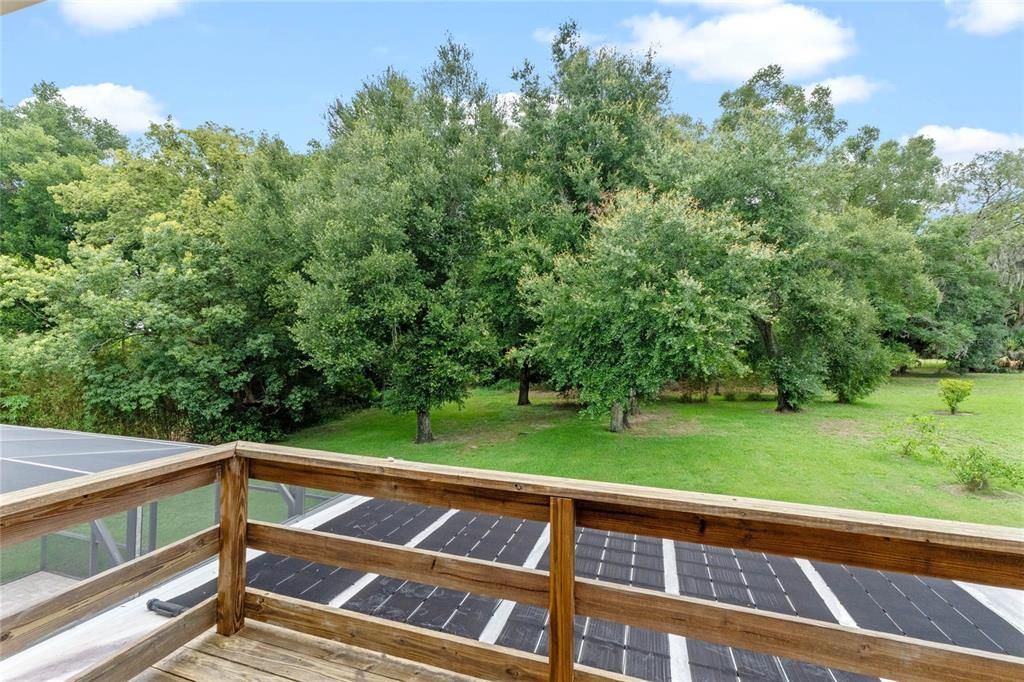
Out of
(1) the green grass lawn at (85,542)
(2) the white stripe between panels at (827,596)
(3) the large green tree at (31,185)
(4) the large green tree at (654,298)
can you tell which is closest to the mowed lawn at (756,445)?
(4) the large green tree at (654,298)

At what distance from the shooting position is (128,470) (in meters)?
1.06

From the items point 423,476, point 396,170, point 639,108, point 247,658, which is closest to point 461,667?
point 423,476

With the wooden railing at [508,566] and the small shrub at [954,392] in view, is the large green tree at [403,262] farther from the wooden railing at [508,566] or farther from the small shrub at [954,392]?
the small shrub at [954,392]

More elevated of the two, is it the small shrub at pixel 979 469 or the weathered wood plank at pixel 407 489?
the weathered wood plank at pixel 407 489

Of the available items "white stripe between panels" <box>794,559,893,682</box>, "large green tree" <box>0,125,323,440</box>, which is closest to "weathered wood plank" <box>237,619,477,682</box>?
"white stripe between panels" <box>794,559,893,682</box>

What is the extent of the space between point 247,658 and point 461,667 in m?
0.55

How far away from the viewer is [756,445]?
21.4ft

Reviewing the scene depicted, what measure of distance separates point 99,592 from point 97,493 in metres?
0.22

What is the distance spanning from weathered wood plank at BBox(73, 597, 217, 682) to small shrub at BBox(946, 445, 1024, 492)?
6.41m

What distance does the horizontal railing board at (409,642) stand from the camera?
1.05 m

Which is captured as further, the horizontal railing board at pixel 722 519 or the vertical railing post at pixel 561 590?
the vertical railing post at pixel 561 590

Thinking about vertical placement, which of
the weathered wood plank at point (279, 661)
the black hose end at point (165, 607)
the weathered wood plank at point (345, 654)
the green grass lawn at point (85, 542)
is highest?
the weathered wood plank at point (345, 654)

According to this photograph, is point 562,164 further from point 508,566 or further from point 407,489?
point 508,566

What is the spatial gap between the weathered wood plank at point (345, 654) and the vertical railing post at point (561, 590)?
279 mm
